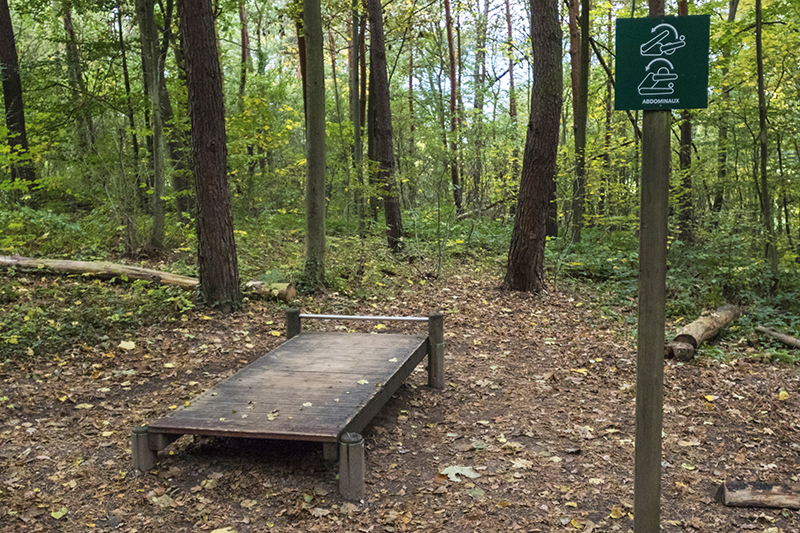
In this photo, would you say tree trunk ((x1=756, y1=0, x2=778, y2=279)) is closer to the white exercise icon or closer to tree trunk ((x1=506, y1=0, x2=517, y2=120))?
the white exercise icon

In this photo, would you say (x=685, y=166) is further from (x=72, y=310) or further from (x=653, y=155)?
(x=72, y=310)

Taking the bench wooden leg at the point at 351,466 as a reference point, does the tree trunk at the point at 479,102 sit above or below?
above

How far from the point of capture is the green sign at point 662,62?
2.51 meters

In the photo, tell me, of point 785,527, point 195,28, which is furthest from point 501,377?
point 195,28

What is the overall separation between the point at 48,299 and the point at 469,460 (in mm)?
6201

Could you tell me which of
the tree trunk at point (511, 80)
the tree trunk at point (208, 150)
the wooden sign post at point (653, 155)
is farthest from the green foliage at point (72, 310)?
the tree trunk at point (511, 80)

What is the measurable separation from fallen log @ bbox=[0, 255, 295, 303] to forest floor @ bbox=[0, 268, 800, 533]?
0.99 metres

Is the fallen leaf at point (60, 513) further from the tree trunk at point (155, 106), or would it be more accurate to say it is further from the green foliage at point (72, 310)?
the tree trunk at point (155, 106)

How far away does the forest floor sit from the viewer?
357cm

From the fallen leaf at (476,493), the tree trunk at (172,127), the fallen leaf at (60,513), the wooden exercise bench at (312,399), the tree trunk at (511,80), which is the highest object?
the tree trunk at (511,80)

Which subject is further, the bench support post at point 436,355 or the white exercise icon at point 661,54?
the bench support post at point 436,355

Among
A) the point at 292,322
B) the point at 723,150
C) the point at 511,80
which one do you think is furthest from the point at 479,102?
the point at 292,322

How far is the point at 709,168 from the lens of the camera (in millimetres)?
13984

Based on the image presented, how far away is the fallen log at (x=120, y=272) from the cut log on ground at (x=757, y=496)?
20.8 feet
